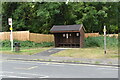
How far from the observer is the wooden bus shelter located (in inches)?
1113

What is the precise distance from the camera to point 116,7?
42594 mm

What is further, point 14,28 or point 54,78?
point 14,28

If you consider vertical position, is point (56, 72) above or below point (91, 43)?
below

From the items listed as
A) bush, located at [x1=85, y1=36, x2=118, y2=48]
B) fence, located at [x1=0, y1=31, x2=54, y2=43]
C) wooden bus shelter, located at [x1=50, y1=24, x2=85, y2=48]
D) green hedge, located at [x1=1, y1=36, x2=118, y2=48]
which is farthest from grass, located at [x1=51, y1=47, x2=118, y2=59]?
fence, located at [x1=0, y1=31, x2=54, y2=43]

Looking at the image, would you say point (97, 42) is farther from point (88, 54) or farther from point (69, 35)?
point (88, 54)

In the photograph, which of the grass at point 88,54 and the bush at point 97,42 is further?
the bush at point 97,42

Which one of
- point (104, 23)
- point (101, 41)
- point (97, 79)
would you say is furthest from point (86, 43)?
point (97, 79)

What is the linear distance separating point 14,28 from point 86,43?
1410cm

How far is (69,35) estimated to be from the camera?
96.9 ft

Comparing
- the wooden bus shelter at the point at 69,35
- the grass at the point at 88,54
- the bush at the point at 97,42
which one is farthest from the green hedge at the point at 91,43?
the grass at the point at 88,54

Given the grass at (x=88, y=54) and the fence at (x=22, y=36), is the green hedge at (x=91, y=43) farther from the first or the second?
the grass at (x=88, y=54)

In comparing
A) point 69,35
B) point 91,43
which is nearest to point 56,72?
point 69,35

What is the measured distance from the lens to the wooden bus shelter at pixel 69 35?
2828 centimetres

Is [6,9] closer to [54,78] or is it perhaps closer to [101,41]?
[101,41]
